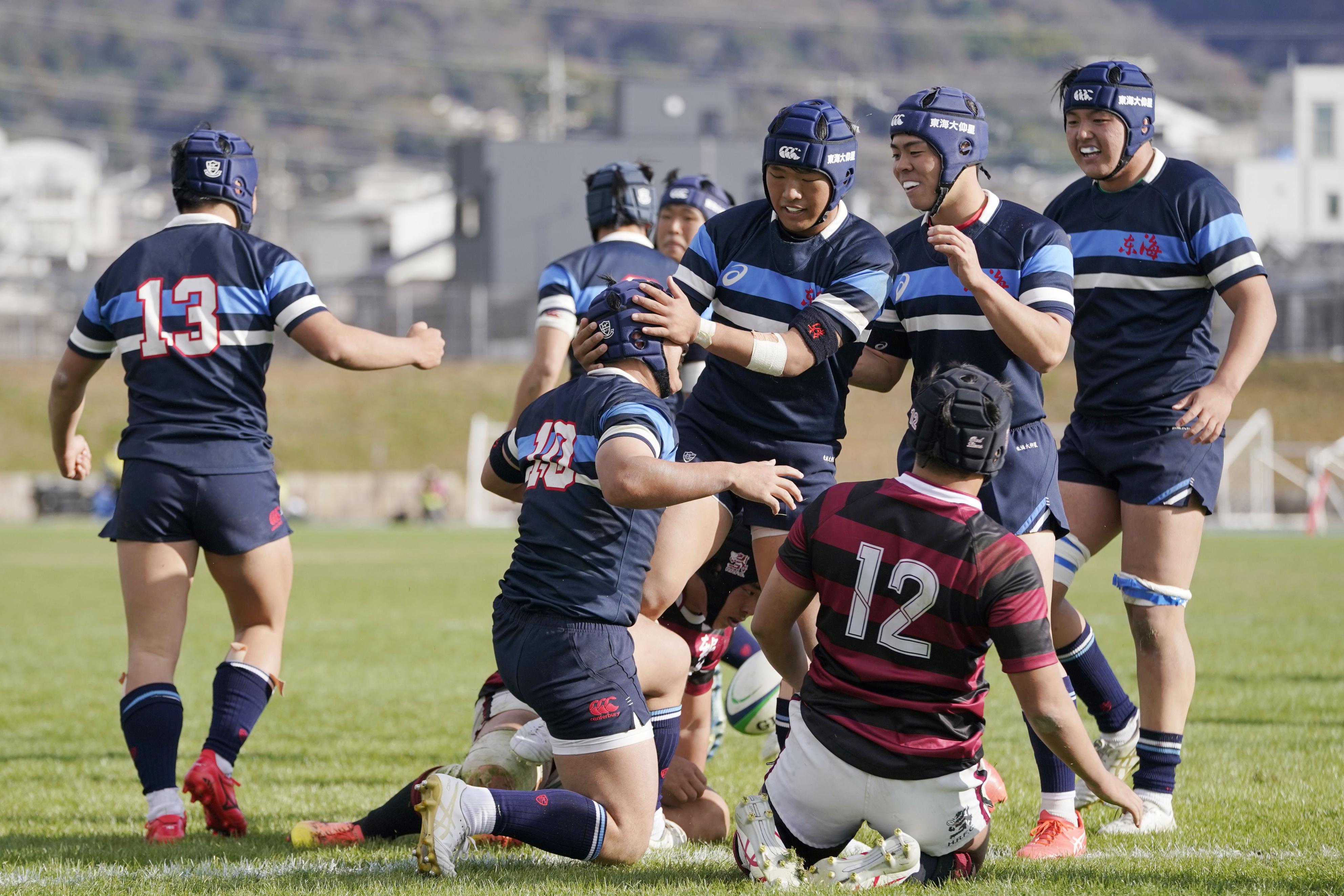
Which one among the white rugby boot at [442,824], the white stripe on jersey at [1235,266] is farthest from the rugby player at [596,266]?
the white rugby boot at [442,824]

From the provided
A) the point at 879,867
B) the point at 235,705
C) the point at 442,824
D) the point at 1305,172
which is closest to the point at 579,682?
the point at 442,824

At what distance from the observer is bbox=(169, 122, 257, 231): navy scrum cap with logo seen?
5758mm

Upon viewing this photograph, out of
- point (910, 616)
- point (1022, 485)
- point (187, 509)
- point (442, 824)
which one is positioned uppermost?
point (1022, 485)

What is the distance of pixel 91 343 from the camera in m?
5.79

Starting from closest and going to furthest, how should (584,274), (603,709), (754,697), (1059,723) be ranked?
(1059,723)
(603,709)
(584,274)
(754,697)

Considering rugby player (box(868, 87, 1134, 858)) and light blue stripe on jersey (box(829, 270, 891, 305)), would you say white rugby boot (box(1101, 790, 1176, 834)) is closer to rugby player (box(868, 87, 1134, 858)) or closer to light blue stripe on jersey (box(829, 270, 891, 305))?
rugby player (box(868, 87, 1134, 858))

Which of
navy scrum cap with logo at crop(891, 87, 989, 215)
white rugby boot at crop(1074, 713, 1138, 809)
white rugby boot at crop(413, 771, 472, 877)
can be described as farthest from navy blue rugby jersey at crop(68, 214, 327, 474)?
white rugby boot at crop(1074, 713, 1138, 809)

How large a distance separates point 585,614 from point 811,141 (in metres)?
1.77

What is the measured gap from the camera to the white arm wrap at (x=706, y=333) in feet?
15.9

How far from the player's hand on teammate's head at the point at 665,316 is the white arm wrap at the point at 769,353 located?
0.27 meters

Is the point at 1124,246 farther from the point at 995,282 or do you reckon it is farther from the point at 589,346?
the point at 589,346

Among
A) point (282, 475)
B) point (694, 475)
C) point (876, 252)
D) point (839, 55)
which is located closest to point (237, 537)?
point (694, 475)

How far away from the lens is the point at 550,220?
59.1m

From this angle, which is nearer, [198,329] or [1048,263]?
[1048,263]
